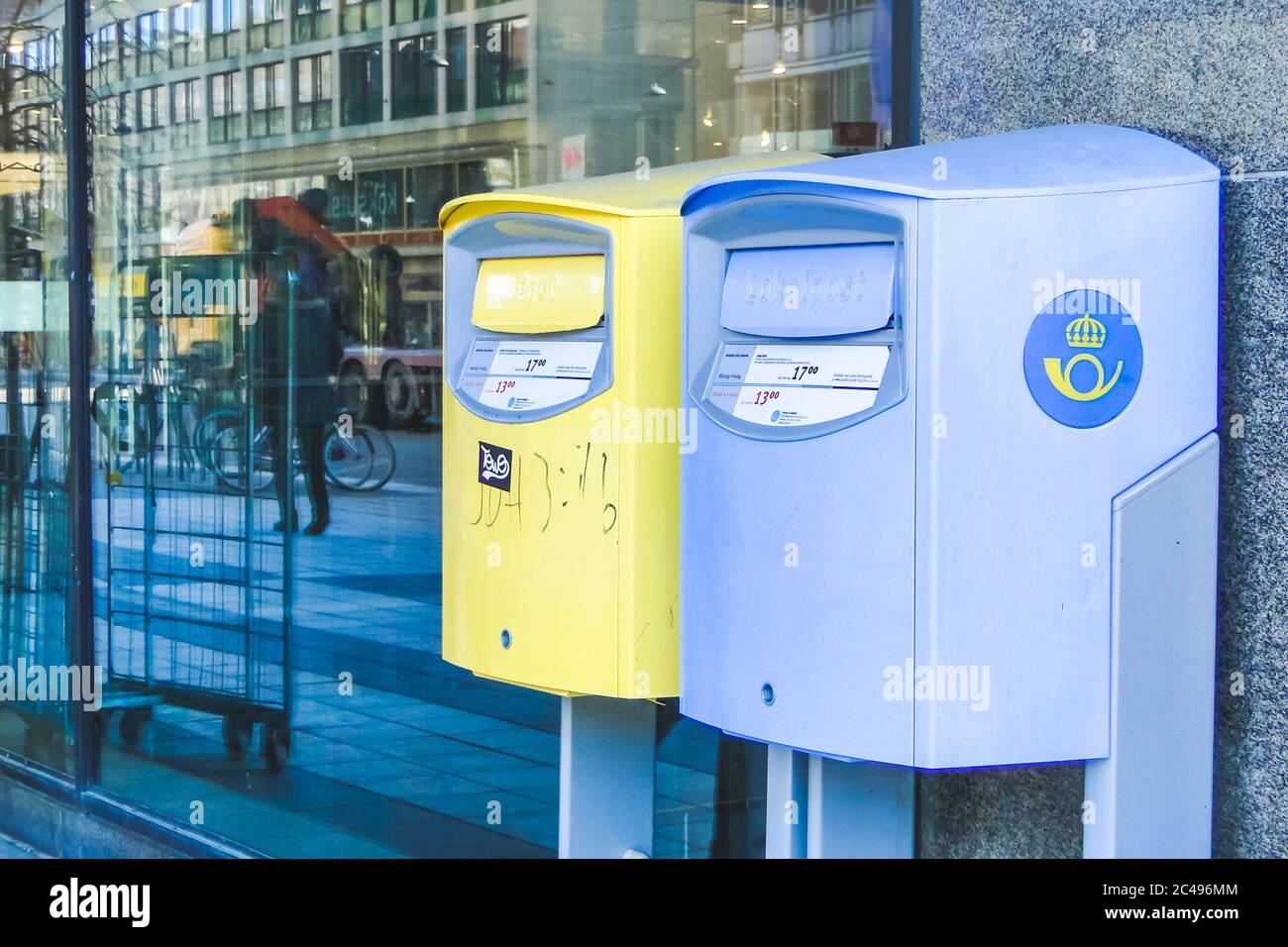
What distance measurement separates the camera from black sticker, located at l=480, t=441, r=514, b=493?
3.38 meters

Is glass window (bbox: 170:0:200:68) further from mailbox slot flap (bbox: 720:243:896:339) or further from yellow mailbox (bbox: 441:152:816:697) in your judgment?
mailbox slot flap (bbox: 720:243:896:339)

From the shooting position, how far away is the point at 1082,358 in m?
2.74

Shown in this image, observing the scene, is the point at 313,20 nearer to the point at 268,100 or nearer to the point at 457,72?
the point at 268,100

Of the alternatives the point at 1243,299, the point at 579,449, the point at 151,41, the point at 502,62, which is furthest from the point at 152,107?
the point at 1243,299

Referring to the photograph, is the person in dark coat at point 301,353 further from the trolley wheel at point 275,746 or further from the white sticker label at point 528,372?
the white sticker label at point 528,372

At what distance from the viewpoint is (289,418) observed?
5406mm

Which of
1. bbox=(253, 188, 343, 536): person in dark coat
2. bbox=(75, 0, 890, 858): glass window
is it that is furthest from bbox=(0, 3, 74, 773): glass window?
bbox=(253, 188, 343, 536): person in dark coat

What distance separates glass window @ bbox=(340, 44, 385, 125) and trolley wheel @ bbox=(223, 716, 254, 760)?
1839 mm

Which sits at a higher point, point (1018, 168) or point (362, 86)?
point (362, 86)

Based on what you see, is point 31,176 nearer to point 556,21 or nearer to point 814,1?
point 556,21

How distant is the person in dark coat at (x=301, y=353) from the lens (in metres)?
5.28

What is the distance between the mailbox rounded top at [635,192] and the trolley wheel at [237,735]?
2.33 meters

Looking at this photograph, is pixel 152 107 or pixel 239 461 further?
pixel 152 107

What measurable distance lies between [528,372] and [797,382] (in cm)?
71
